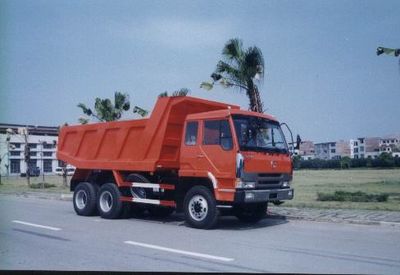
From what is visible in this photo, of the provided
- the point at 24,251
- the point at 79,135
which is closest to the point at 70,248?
the point at 24,251

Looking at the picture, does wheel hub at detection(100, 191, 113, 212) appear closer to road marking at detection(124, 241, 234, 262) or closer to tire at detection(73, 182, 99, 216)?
tire at detection(73, 182, 99, 216)

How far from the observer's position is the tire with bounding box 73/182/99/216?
513 inches

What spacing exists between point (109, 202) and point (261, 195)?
483cm

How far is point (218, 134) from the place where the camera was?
10.0 metres

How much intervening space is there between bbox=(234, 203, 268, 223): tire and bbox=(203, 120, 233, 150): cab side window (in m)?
2.39

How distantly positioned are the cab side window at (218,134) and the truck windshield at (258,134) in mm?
214

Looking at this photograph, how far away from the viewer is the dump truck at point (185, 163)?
9789mm

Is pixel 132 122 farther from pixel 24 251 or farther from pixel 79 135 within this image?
pixel 24 251

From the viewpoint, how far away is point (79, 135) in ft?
45.7

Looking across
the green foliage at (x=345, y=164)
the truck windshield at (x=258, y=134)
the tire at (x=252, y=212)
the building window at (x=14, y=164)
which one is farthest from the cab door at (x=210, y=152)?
the green foliage at (x=345, y=164)

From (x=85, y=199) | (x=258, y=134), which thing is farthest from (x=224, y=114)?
(x=85, y=199)

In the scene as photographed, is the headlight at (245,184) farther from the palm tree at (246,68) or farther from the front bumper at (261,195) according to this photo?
the palm tree at (246,68)

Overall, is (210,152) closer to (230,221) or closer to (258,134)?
(258,134)

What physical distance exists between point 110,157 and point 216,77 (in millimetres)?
4730
